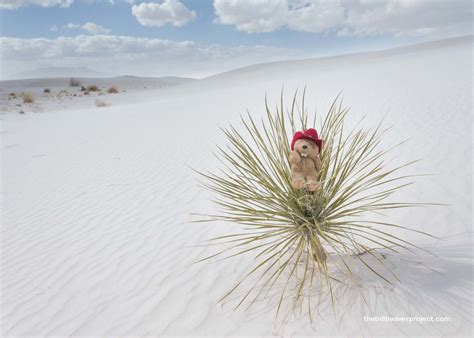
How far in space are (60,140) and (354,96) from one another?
9.66 metres

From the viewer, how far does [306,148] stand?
88.6 inches

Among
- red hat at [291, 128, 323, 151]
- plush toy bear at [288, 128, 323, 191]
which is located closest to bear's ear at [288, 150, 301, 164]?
plush toy bear at [288, 128, 323, 191]

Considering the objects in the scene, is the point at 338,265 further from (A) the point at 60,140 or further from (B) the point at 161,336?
(A) the point at 60,140

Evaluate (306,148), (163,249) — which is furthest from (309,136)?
(163,249)

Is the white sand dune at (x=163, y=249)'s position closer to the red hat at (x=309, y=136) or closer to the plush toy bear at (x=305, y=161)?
the plush toy bear at (x=305, y=161)

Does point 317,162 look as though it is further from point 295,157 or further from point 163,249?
point 163,249

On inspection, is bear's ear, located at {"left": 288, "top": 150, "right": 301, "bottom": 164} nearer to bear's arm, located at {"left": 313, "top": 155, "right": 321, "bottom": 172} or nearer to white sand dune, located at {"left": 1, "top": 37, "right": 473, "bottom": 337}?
bear's arm, located at {"left": 313, "top": 155, "right": 321, "bottom": 172}

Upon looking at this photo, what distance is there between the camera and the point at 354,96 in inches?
468

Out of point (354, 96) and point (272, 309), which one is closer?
point (272, 309)

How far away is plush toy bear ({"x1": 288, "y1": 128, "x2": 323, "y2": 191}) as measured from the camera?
2256 millimetres

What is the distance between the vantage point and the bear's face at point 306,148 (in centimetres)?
225

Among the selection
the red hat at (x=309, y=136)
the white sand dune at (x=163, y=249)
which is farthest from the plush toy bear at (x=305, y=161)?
the white sand dune at (x=163, y=249)

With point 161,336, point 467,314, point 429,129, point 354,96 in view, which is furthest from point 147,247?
point 354,96

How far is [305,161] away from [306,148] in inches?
3.6
